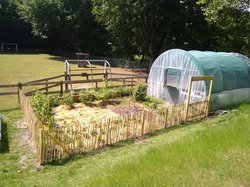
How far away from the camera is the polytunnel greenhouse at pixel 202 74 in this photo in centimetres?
1323

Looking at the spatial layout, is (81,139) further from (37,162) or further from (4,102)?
(4,102)

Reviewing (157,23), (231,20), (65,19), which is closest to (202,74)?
(231,20)

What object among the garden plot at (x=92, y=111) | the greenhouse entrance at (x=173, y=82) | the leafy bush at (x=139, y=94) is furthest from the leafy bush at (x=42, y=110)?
the greenhouse entrance at (x=173, y=82)

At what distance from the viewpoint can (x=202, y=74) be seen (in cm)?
1290

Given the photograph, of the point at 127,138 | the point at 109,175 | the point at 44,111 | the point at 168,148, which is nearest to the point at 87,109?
the point at 44,111

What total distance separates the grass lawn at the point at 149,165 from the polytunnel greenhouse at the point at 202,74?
4.13 metres

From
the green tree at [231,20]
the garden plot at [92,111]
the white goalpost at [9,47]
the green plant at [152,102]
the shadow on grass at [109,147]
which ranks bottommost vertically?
the shadow on grass at [109,147]

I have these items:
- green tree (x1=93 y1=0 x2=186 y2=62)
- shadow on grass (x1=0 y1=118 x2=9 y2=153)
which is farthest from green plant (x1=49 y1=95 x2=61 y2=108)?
green tree (x1=93 y1=0 x2=186 y2=62)

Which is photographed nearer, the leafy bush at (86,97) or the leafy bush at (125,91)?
the leafy bush at (86,97)

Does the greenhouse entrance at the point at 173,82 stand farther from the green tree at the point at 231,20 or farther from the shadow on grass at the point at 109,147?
the green tree at the point at 231,20

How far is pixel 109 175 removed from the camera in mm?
5586

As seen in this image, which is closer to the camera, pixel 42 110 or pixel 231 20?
pixel 42 110

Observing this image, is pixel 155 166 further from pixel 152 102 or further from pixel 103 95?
pixel 152 102

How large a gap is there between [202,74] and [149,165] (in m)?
7.98
